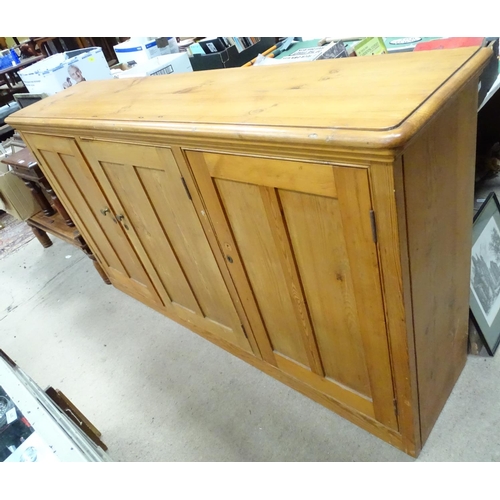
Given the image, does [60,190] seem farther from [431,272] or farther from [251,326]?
[431,272]

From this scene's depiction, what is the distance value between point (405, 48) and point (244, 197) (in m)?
1.06

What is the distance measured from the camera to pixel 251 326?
133 cm

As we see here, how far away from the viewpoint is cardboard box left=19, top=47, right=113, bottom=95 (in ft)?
6.38

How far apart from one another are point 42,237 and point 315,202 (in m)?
2.42

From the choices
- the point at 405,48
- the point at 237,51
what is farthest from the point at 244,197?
the point at 237,51

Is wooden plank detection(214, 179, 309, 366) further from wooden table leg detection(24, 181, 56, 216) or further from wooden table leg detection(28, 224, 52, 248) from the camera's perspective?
wooden table leg detection(28, 224, 52, 248)

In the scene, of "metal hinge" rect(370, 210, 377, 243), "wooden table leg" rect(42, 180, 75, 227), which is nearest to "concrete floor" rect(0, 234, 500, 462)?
"wooden table leg" rect(42, 180, 75, 227)

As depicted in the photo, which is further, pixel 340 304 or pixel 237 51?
pixel 237 51

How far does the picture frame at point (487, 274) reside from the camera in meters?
1.31

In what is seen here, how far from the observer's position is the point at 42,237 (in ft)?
8.77

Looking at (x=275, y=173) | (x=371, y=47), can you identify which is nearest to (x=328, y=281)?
(x=275, y=173)

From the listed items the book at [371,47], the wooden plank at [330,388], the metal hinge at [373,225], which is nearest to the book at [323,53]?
the book at [371,47]

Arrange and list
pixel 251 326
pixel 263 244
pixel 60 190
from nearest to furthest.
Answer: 1. pixel 263 244
2. pixel 251 326
3. pixel 60 190

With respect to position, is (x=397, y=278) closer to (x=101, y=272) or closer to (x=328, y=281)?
(x=328, y=281)
